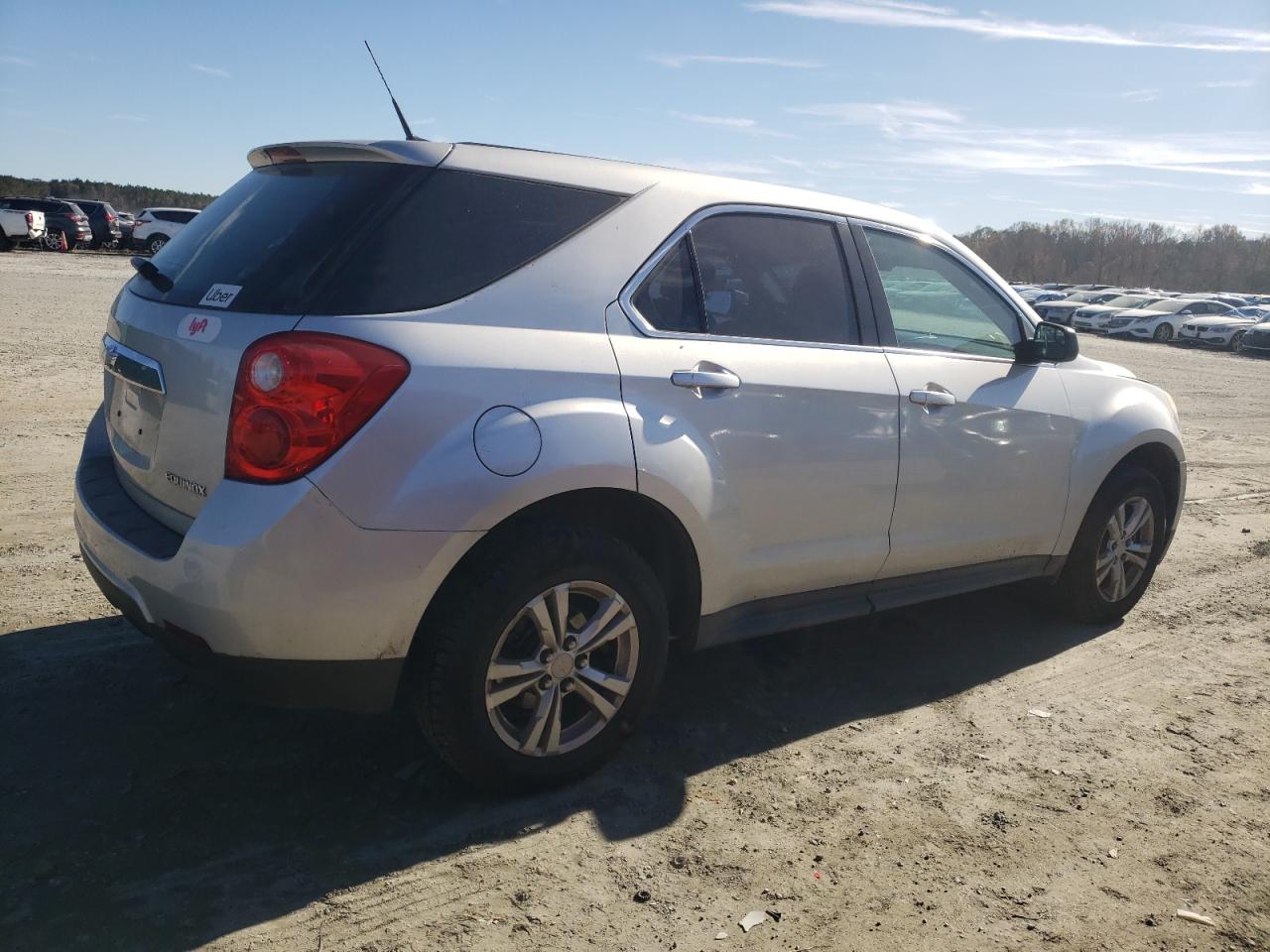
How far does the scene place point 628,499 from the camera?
3.21 meters

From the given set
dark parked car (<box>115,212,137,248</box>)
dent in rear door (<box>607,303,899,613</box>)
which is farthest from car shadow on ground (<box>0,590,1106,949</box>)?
dark parked car (<box>115,212,137,248</box>)

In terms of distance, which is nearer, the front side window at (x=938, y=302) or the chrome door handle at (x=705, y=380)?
the chrome door handle at (x=705, y=380)

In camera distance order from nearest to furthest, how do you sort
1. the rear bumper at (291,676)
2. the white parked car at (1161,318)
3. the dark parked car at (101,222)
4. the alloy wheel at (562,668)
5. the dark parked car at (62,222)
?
the rear bumper at (291,676) → the alloy wheel at (562,668) → the dark parked car at (62,222) → the white parked car at (1161,318) → the dark parked car at (101,222)

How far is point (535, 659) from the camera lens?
3.05 meters

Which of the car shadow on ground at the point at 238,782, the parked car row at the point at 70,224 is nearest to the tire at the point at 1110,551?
the car shadow on ground at the point at 238,782

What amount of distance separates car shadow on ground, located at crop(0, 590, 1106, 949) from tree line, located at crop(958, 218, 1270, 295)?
355 feet

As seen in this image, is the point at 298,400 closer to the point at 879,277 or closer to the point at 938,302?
the point at 879,277

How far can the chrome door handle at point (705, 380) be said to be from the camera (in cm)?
326

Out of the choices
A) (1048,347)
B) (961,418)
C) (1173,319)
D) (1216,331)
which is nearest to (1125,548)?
(1048,347)

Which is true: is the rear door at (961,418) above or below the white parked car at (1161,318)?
→ below

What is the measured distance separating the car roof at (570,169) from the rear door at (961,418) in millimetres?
415

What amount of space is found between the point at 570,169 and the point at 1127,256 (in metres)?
124

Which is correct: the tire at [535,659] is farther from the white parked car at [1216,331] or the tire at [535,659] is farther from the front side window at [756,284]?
the white parked car at [1216,331]

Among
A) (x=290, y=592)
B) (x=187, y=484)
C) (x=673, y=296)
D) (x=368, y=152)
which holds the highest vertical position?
(x=368, y=152)
